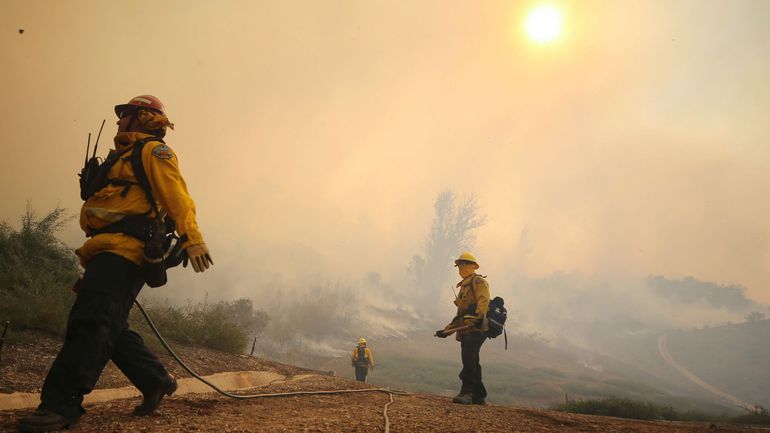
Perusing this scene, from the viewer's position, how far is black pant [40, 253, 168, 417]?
238 cm

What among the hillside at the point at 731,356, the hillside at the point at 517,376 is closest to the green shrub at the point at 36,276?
the hillside at the point at 517,376

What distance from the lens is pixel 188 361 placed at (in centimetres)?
730

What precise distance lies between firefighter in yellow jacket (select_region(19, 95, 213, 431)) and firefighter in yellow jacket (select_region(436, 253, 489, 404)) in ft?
14.8

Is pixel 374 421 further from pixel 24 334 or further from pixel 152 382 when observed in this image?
pixel 24 334

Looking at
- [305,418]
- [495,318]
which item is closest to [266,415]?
[305,418]

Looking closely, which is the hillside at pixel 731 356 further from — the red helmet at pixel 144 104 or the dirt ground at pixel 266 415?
the red helmet at pixel 144 104

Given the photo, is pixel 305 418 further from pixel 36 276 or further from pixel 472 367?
pixel 36 276

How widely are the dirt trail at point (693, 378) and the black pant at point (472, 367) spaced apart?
5038cm

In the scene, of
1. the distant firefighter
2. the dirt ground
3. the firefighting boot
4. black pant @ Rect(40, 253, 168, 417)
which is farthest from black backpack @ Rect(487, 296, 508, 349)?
the distant firefighter

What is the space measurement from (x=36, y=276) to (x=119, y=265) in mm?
6584

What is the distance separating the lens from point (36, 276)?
23.6 ft

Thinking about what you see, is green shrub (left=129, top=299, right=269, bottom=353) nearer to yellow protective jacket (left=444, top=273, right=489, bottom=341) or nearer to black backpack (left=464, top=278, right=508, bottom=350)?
yellow protective jacket (left=444, top=273, right=489, bottom=341)

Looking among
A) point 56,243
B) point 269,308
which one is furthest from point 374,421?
point 269,308

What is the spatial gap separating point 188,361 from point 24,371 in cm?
293
